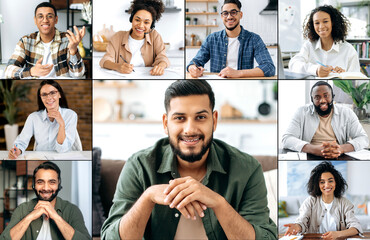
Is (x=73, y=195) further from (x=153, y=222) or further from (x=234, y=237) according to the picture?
(x=234, y=237)

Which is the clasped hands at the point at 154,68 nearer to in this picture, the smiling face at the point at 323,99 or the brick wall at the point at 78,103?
the brick wall at the point at 78,103

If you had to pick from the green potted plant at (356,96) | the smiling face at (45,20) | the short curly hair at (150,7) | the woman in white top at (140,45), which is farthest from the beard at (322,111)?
the smiling face at (45,20)

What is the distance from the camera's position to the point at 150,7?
103 inches

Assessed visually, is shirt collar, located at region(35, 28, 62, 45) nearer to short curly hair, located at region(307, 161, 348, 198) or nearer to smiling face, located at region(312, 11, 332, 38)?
smiling face, located at region(312, 11, 332, 38)

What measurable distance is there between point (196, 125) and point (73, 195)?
2.98ft

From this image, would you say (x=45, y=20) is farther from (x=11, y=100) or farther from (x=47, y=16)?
(x=11, y=100)

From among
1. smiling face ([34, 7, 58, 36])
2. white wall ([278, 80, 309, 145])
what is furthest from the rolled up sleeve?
white wall ([278, 80, 309, 145])

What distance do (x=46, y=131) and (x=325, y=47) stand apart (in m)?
1.82

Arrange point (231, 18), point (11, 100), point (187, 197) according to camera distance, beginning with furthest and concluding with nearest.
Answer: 1. point (11, 100)
2. point (231, 18)
3. point (187, 197)

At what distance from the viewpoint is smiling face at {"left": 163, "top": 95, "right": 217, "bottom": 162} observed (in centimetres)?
251

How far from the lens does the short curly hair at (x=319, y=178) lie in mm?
2656

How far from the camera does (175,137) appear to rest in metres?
2.54

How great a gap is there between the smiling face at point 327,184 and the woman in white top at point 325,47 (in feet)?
2.06

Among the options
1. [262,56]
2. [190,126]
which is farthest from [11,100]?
[262,56]
